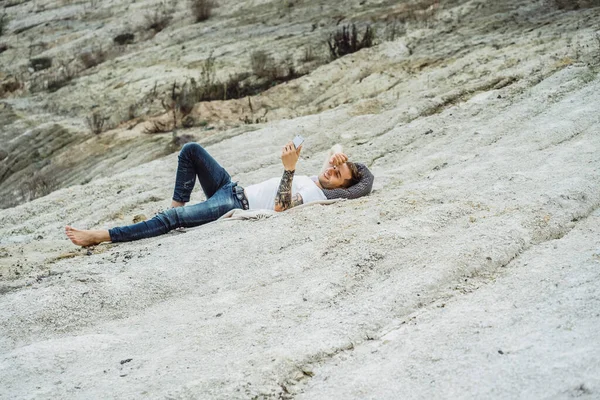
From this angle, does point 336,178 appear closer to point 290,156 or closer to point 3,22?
point 290,156

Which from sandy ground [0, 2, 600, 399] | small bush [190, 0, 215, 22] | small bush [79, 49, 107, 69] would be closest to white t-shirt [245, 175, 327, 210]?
sandy ground [0, 2, 600, 399]

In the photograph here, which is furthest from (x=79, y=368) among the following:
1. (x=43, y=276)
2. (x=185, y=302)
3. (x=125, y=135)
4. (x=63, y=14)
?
(x=63, y=14)

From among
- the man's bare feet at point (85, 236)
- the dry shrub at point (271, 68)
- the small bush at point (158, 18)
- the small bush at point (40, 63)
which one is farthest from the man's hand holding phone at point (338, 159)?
the small bush at point (40, 63)

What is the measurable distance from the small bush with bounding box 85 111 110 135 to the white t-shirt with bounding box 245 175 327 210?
519cm

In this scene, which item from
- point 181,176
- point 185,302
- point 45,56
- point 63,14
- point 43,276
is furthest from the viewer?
point 63,14

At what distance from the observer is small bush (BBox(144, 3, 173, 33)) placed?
13745mm

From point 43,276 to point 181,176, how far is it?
1361 mm

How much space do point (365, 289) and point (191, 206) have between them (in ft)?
5.98

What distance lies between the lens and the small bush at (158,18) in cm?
1374

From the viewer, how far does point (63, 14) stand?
15773 mm

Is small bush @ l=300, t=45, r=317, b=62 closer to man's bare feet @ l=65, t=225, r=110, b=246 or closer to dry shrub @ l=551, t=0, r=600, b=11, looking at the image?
dry shrub @ l=551, t=0, r=600, b=11

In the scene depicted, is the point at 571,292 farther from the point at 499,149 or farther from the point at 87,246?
the point at 87,246

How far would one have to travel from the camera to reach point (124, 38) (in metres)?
13.6

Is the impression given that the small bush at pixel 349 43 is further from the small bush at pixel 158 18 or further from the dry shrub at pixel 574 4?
the small bush at pixel 158 18
